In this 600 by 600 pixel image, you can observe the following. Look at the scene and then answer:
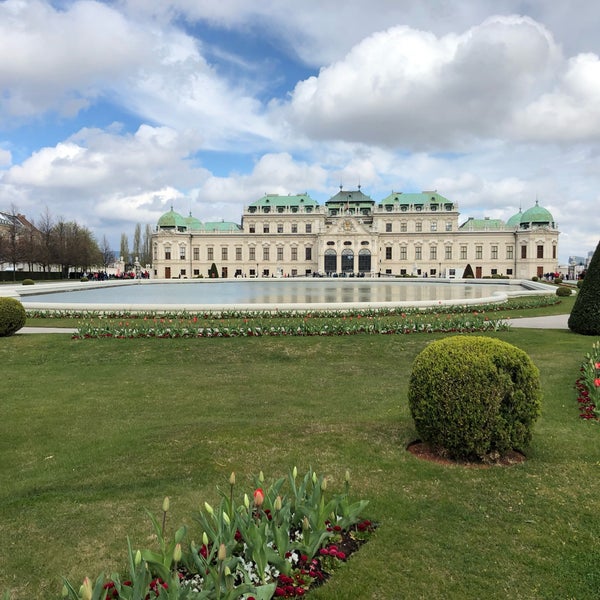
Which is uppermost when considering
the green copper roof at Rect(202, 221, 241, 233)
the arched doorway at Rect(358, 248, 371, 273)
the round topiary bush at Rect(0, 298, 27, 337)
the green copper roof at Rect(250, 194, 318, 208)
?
the green copper roof at Rect(250, 194, 318, 208)

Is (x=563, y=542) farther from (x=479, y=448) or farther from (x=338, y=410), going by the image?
(x=338, y=410)

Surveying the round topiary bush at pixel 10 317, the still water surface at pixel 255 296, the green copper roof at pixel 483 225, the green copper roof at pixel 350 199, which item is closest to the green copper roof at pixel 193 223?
the green copper roof at pixel 350 199

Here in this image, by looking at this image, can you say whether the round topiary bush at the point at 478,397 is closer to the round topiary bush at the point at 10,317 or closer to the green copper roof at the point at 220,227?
the round topiary bush at the point at 10,317

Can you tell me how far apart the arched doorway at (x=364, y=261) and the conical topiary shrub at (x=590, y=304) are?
72930 millimetres

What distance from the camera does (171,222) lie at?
95.2m

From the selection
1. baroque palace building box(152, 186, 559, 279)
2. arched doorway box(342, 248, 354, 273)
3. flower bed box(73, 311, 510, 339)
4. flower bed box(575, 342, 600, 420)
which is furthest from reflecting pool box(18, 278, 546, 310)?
arched doorway box(342, 248, 354, 273)

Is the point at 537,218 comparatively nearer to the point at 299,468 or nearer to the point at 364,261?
the point at 364,261

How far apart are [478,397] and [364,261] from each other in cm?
8448

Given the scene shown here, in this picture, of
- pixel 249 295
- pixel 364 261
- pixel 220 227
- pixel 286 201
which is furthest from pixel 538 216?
pixel 249 295

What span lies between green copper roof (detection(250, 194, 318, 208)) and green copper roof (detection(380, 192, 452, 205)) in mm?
14791

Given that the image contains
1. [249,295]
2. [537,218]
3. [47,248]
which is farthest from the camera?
[537,218]

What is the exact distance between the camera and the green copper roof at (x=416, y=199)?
9225 centimetres

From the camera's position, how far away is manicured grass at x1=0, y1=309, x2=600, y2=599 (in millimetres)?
3910

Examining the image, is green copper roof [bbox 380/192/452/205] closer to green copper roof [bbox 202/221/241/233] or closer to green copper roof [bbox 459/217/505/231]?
green copper roof [bbox 459/217/505/231]
